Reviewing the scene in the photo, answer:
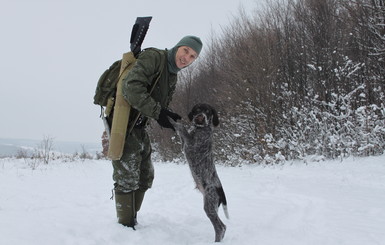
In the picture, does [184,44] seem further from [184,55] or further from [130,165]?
[130,165]

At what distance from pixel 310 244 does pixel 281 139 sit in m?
7.52

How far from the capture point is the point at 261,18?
1138 cm

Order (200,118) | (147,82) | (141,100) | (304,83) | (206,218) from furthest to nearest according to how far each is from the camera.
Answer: (304,83) < (206,218) < (200,118) < (147,82) < (141,100)

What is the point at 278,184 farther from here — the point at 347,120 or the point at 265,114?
the point at 265,114

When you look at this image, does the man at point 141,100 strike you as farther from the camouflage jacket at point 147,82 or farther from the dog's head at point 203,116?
the dog's head at point 203,116

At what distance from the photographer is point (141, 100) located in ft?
7.83

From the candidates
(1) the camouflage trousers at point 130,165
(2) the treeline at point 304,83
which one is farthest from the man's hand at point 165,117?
(2) the treeline at point 304,83

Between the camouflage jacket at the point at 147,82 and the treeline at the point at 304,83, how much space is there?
19.9ft

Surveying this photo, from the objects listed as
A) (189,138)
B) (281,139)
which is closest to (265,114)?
(281,139)

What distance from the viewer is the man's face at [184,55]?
2615mm

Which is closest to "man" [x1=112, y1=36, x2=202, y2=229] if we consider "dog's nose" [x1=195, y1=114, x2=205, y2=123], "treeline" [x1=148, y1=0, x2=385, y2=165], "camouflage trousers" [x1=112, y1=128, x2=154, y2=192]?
"camouflage trousers" [x1=112, y1=128, x2=154, y2=192]

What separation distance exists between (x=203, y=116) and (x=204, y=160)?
0.40 metres

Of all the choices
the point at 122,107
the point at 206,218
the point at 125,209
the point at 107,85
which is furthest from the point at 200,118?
the point at 206,218

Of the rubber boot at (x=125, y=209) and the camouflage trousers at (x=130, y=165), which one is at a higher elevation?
the camouflage trousers at (x=130, y=165)
